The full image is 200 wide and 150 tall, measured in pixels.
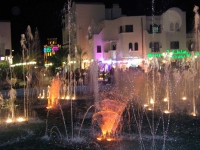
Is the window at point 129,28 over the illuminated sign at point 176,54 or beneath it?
over

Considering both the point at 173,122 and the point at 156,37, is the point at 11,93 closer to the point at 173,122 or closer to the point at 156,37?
the point at 173,122

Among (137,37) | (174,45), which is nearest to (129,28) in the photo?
(137,37)

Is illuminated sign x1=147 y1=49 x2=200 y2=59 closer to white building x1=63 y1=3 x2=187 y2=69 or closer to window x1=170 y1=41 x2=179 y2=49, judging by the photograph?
white building x1=63 y1=3 x2=187 y2=69

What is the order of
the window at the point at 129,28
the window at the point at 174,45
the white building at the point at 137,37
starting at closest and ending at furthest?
the white building at the point at 137,37, the window at the point at 129,28, the window at the point at 174,45

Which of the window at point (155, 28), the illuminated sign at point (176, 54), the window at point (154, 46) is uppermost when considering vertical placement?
the window at point (155, 28)

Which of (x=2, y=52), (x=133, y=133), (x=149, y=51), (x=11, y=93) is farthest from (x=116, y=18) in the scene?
(x=133, y=133)

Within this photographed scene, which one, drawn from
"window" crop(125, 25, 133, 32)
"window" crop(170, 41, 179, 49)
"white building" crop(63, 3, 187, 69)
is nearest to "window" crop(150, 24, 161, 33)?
"white building" crop(63, 3, 187, 69)

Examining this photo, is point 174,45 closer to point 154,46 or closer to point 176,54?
point 176,54

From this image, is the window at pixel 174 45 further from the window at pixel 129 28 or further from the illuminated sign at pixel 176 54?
the window at pixel 129 28

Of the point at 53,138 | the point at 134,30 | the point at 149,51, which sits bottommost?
the point at 53,138

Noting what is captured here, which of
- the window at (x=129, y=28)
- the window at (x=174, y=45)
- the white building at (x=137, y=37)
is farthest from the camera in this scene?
the window at (x=174, y=45)

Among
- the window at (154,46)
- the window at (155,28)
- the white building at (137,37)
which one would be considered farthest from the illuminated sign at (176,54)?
the window at (155,28)

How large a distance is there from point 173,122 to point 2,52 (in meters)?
38.9

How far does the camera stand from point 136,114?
11.8 meters
